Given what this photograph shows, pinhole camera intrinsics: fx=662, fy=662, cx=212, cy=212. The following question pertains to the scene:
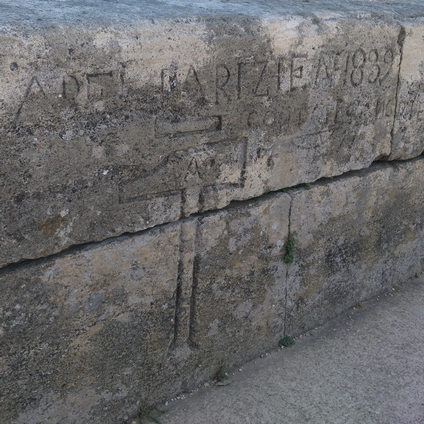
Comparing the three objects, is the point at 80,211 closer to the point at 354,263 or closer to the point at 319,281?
the point at 319,281

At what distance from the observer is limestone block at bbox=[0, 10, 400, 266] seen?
2199 millimetres

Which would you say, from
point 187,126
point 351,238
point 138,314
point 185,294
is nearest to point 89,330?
point 138,314

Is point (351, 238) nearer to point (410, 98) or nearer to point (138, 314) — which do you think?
point (410, 98)

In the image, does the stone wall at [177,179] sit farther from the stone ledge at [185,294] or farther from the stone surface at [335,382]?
the stone surface at [335,382]

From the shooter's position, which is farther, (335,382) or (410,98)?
(410,98)

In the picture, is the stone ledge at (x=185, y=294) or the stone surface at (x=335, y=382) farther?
the stone surface at (x=335, y=382)

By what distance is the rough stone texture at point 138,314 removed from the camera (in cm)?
243

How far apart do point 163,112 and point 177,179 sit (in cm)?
29

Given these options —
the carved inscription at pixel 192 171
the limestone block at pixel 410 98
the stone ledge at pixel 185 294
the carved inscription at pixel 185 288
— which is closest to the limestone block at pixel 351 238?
the stone ledge at pixel 185 294

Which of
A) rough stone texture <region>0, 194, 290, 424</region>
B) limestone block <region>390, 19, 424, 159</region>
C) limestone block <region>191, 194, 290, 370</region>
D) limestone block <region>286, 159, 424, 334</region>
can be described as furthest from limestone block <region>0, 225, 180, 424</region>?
limestone block <region>390, 19, 424, 159</region>

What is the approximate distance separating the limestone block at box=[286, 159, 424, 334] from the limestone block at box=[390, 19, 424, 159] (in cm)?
11

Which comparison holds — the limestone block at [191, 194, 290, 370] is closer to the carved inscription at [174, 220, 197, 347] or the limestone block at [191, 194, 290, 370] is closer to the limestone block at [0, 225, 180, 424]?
the carved inscription at [174, 220, 197, 347]

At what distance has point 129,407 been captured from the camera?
2.81 m

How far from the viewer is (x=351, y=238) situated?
11.4 feet
